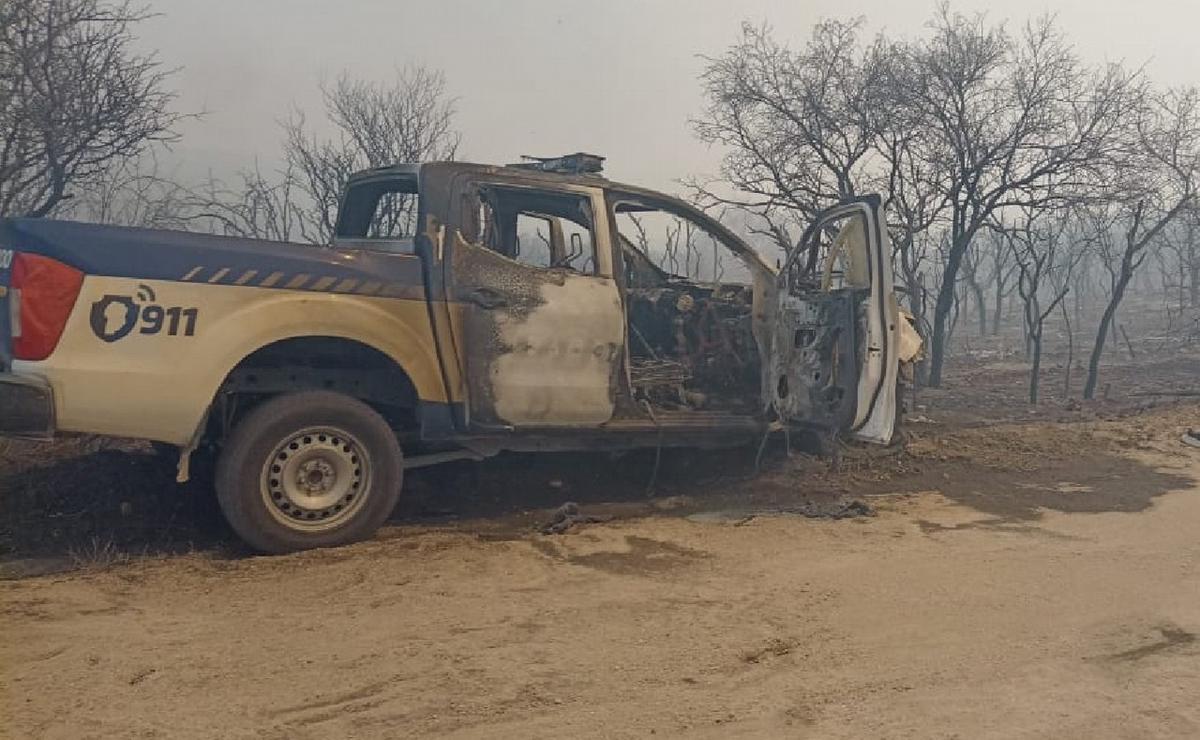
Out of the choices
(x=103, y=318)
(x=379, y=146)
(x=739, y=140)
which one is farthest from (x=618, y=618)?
(x=379, y=146)

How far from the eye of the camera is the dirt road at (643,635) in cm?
287

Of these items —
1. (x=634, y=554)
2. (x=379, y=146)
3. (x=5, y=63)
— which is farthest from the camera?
(x=379, y=146)

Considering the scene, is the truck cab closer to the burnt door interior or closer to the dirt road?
the burnt door interior

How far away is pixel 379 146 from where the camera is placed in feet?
58.6

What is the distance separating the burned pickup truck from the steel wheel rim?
11 millimetres

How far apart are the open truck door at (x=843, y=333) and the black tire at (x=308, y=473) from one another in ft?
9.30

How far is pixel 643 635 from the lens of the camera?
3553 mm

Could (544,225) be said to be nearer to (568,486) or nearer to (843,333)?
(568,486)

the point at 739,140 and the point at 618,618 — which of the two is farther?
the point at 739,140

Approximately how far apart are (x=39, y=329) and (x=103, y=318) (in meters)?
0.27

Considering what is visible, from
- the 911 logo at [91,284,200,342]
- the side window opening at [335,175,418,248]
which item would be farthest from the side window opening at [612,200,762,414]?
the 911 logo at [91,284,200,342]

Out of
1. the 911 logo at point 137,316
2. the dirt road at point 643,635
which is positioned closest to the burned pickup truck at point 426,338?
the 911 logo at point 137,316

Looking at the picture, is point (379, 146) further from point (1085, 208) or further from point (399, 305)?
point (399, 305)

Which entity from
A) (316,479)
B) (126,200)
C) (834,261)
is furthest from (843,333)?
(126,200)
